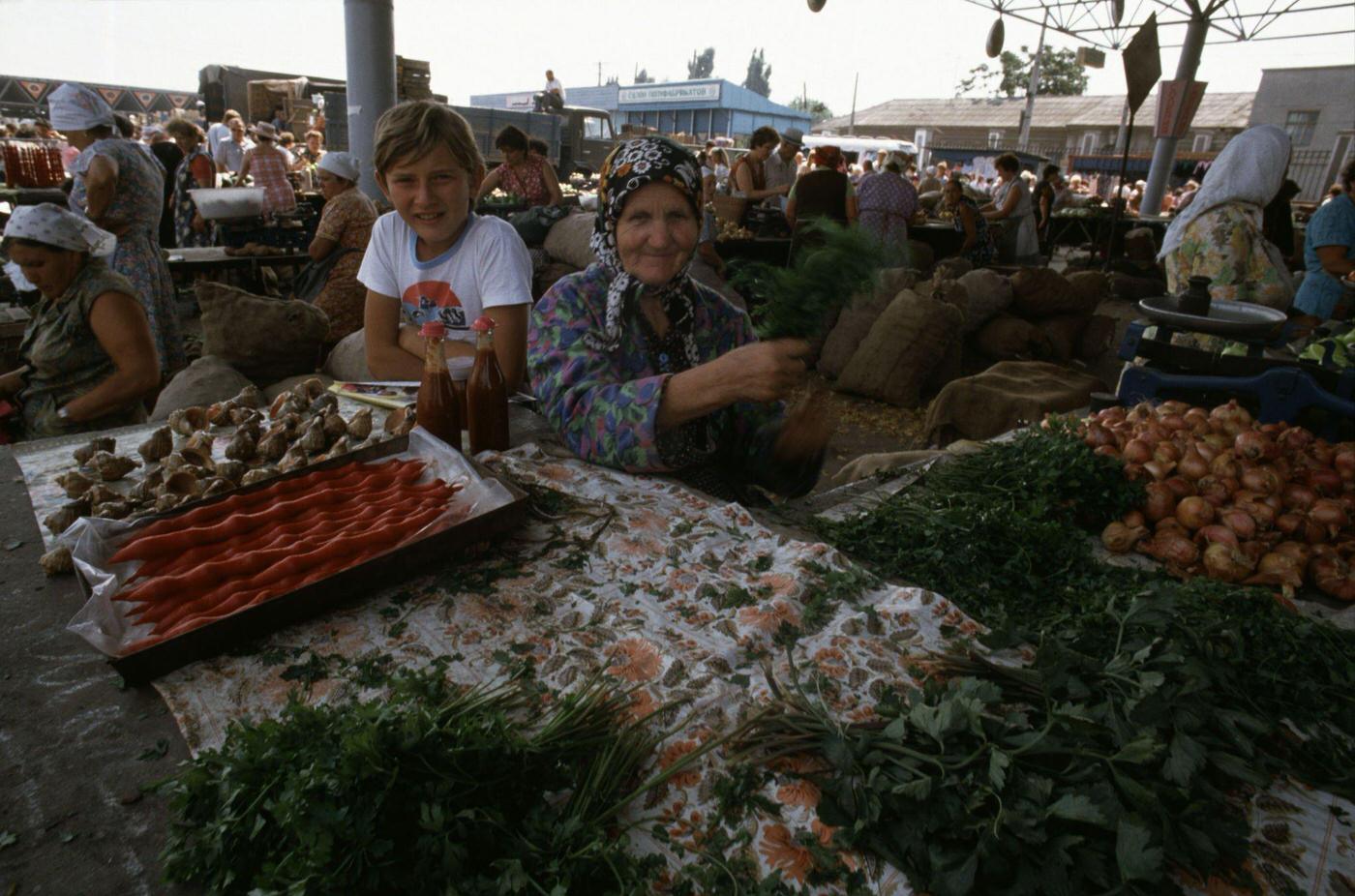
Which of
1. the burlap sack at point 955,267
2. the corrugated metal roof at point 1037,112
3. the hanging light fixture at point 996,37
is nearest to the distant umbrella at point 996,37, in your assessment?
the hanging light fixture at point 996,37

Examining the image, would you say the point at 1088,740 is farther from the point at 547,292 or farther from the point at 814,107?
the point at 814,107

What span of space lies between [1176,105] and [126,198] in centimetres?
1306

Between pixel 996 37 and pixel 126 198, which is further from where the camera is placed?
pixel 996 37

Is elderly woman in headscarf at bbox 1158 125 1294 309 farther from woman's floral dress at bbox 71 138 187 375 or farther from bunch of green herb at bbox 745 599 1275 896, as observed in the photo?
woman's floral dress at bbox 71 138 187 375

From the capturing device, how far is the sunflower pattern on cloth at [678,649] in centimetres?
116

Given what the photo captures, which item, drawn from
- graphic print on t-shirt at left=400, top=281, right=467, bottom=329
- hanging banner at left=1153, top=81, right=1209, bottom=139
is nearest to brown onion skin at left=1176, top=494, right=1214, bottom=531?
graphic print on t-shirt at left=400, top=281, right=467, bottom=329

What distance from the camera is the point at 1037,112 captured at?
36000mm

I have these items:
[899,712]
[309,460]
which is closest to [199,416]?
[309,460]

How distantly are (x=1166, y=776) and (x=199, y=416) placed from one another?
2852mm

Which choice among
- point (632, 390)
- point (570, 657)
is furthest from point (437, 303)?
point (570, 657)

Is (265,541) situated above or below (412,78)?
below

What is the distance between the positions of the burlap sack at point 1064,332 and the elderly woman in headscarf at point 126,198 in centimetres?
758

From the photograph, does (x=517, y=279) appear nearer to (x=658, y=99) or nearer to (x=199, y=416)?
(x=199, y=416)

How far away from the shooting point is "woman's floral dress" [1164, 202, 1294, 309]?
4.44 meters
